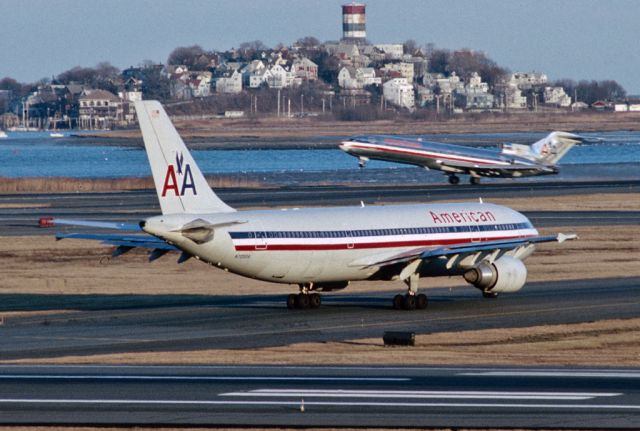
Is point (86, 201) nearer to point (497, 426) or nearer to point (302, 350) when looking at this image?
point (302, 350)

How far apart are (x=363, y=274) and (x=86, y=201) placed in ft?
186

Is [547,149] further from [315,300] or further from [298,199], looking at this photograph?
[315,300]

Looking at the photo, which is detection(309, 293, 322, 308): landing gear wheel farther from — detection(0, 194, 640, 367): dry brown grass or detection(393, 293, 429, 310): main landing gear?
detection(0, 194, 640, 367): dry brown grass

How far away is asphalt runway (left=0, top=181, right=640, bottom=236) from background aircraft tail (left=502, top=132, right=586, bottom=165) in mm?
4128

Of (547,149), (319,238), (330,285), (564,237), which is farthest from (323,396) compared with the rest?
(547,149)

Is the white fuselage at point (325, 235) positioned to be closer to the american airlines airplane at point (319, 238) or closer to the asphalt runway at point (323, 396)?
the american airlines airplane at point (319, 238)

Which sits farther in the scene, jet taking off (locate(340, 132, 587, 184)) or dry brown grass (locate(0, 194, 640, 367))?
jet taking off (locate(340, 132, 587, 184))

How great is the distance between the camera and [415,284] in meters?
50.0

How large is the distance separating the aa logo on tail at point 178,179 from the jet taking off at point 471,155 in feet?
264

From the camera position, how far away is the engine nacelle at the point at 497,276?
5025 cm

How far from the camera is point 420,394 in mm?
29312

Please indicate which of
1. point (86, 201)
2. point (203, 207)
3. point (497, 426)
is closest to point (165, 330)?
point (203, 207)

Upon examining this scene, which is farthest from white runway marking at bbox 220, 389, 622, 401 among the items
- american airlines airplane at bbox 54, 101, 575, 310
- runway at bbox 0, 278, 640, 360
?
american airlines airplane at bbox 54, 101, 575, 310

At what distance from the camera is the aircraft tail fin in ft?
146
